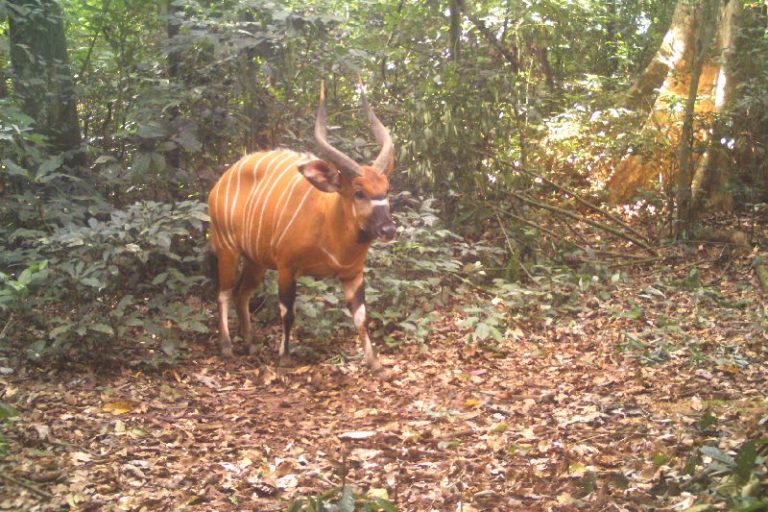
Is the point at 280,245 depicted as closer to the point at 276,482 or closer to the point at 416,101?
the point at 276,482

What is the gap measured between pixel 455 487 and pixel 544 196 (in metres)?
6.99

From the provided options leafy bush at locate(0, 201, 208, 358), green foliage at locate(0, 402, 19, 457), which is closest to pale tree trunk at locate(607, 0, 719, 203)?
leafy bush at locate(0, 201, 208, 358)

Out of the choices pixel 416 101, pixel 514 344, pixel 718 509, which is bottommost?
pixel 514 344

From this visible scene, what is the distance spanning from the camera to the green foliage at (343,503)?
10.4 ft

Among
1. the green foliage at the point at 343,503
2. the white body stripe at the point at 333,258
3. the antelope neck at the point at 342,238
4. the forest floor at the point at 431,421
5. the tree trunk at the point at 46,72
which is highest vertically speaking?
the tree trunk at the point at 46,72

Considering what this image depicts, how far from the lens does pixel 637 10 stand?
1355cm

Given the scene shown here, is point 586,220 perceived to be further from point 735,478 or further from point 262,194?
point 735,478

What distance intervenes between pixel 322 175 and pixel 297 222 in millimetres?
508

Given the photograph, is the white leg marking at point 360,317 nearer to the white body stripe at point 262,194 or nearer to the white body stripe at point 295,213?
the white body stripe at point 295,213

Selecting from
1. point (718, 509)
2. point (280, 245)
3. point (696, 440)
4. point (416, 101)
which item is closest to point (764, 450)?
point (718, 509)

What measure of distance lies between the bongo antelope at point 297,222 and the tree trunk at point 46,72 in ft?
6.37

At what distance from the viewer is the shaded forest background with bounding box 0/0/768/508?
235 inches

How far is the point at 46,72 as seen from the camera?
24.1ft

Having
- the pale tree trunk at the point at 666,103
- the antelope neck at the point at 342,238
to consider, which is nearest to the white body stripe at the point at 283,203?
the antelope neck at the point at 342,238
